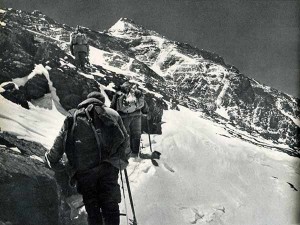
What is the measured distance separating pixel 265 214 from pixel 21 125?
813cm

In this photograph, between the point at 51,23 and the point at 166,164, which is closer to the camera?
the point at 166,164

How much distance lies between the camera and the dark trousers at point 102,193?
5.09 metres

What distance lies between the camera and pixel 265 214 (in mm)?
14695

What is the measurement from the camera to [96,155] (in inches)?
202

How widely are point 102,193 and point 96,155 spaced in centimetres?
43

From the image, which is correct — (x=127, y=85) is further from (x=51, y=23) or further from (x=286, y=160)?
(x=51, y=23)

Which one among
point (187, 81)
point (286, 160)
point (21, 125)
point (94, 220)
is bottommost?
point (187, 81)

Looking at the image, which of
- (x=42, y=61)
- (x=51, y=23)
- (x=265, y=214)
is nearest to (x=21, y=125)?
(x=42, y=61)

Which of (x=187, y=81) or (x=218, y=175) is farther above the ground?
(x=218, y=175)

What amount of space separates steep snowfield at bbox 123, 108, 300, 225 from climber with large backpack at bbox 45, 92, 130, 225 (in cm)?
661

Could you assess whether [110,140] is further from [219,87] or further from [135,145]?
[219,87]

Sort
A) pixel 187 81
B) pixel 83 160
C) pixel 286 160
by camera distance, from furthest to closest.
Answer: pixel 187 81 → pixel 286 160 → pixel 83 160

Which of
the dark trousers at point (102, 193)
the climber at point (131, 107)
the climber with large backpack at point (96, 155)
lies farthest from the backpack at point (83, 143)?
the climber at point (131, 107)

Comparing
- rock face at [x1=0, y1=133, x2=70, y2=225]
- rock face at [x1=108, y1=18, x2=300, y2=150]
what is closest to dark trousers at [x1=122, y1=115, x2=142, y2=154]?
rock face at [x1=0, y1=133, x2=70, y2=225]
